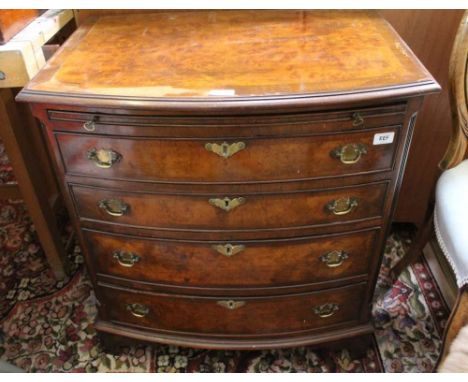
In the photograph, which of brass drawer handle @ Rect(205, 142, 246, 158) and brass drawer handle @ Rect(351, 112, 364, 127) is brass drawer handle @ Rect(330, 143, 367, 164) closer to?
brass drawer handle @ Rect(351, 112, 364, 127)

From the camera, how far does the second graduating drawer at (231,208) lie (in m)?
1.01

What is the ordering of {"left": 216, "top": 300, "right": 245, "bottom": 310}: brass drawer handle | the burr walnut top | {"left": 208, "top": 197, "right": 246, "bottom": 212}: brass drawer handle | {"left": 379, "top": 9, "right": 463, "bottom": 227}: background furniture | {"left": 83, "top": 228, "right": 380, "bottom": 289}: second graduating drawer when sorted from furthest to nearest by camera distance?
{"left": 379, "top": 9, "right": 463, "bottom": 227}: background furniture → {"left": 216, "top": 300, "right": 245, "bottom": 310}: brass drawer handle → {"left": 83, "top": 228, "right": 380, "bottom": 289}: second graduating drawer → {"left": 208, "top": 197, "right": 246, "bottom": 212}: brass drawer handle → the burr walnut top

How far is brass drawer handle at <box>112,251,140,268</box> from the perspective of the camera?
3.80ft

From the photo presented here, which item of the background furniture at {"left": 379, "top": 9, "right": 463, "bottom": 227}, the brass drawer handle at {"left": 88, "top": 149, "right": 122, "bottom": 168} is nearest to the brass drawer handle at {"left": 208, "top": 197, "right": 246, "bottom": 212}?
the brass drawer handle at {"left": 88, "top": 149, "right": 122, "bottom": 168}

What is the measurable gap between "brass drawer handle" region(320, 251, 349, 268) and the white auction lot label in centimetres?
34

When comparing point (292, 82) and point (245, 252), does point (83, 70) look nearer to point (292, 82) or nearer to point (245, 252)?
point (292, 82)

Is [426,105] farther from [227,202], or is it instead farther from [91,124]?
[91,124]

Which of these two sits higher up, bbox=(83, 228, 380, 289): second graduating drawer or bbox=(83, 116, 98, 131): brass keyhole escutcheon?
bbox=(83, 116, 98, 131): brass keyhole escutcheon

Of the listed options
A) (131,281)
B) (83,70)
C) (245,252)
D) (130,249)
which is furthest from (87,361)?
(83,70)

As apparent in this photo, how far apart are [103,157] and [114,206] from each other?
5.9 inches

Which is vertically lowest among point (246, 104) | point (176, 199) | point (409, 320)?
point (409, 320)

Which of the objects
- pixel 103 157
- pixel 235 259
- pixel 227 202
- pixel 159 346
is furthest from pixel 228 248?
pixel 159 346
